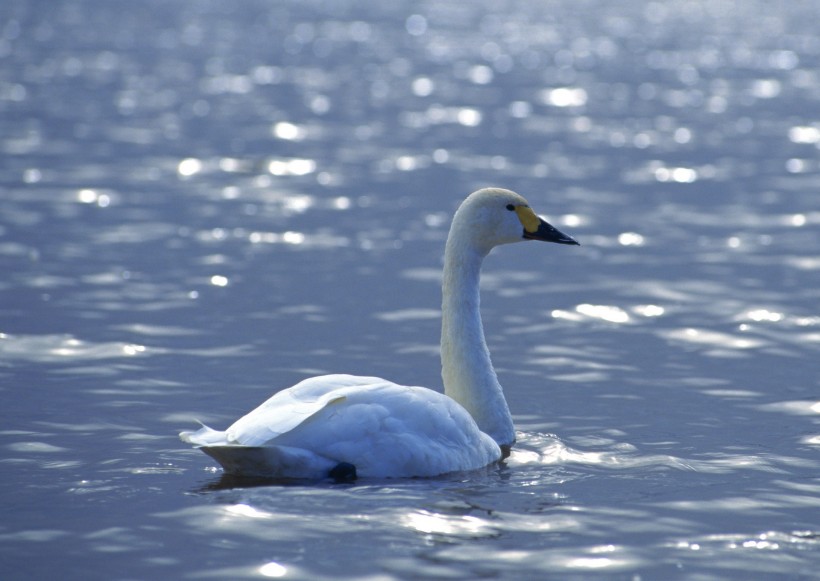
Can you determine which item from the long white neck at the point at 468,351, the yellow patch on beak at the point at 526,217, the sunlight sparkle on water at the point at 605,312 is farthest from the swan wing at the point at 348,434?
the sunlight sparkle on water at the point at 605,312

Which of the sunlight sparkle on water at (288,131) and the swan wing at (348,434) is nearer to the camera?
the swan wing at (348,434)

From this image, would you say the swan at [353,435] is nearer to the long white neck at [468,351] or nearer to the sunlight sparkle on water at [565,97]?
the long white neck at [468,351]

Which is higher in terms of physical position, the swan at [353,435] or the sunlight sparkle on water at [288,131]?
the sunlight sparkle on water at [288,131]

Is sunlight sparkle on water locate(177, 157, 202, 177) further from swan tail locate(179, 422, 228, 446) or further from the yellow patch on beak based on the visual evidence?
swan tail locate(179, 422, 228, 446)

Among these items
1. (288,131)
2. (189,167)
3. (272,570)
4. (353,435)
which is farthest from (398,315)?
(288,131)

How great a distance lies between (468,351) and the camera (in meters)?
9.27

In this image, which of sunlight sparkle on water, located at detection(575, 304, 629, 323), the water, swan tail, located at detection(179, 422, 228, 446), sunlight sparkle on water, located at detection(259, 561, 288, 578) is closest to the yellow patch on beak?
the water

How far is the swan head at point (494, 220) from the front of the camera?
9.45 metres

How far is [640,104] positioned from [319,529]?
24324mm

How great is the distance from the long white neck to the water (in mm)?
312

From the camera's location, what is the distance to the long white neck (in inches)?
359

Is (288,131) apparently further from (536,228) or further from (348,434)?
(348,434)

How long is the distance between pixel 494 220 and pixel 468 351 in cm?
95

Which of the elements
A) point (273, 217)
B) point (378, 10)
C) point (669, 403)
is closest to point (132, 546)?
point (669, 403)
